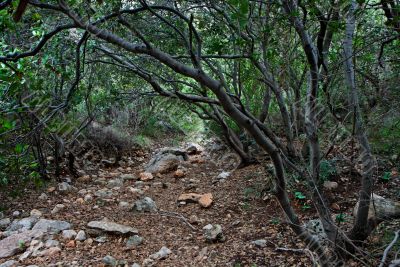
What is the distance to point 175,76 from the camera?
5.32m

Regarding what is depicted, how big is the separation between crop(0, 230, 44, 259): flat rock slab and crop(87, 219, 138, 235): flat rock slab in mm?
516

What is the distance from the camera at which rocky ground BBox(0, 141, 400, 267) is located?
3258 mm

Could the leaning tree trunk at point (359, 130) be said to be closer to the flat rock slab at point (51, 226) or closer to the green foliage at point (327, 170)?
the green foliage at point (327, 170)

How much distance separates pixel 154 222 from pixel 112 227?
1.70ft

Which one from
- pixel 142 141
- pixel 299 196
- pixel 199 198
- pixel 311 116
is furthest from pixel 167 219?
Result: pixel 142 141

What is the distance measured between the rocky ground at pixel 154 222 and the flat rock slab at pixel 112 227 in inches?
0.4

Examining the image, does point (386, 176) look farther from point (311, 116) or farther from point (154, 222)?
point (154, 222)

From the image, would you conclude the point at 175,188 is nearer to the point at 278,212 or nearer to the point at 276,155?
the point at 278,212

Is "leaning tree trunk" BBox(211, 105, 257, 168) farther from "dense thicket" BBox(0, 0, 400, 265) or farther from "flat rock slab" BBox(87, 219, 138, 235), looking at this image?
"flat rock slab" BBox(87, 219, 138, 235)

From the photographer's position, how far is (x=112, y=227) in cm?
371

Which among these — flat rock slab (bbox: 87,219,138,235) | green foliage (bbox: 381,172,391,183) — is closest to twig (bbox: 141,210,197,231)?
flat rock slab (bbox: 87,219,138,235)

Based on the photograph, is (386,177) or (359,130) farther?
(386,177)

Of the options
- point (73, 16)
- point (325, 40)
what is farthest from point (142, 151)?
point (73, 16)

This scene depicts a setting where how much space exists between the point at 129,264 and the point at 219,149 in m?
4.35
